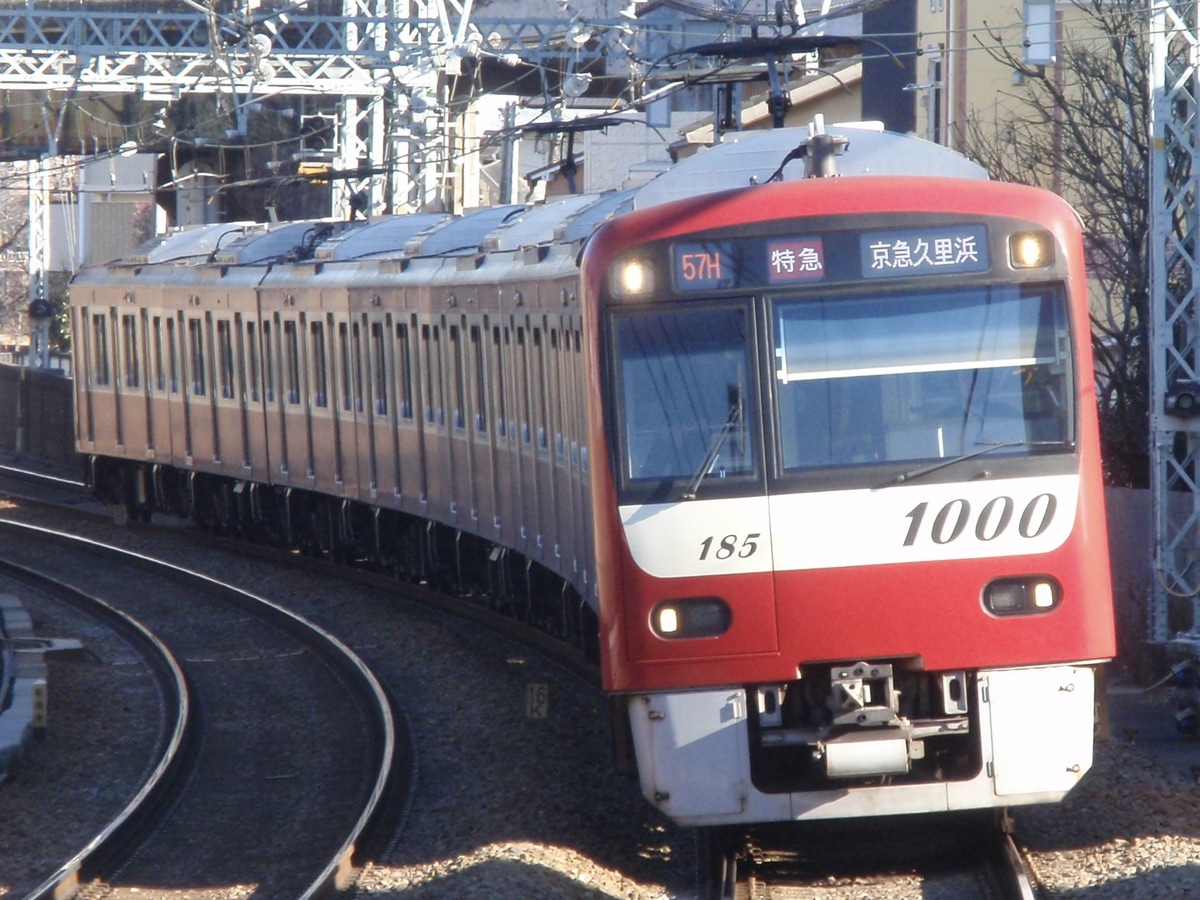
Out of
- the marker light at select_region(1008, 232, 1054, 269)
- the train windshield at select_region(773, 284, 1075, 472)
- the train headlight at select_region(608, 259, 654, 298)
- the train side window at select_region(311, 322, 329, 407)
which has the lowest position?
the train side window at select_region(311, 322, 329, 407)

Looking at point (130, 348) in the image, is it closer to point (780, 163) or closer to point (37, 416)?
point (37, 416)

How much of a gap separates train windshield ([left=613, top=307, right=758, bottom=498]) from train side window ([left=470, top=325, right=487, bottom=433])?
5.67 metres

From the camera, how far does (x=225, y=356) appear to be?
20422mm

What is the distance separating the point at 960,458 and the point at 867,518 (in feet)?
1.26

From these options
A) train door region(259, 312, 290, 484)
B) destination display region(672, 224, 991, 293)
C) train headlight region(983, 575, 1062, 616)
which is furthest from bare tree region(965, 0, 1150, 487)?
train headlight region(983, 575, 1062, 616)

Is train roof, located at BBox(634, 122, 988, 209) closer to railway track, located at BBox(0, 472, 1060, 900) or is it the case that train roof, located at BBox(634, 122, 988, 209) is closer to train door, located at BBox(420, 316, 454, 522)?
railway track, located at BBox(0, 472, 1060, 900)

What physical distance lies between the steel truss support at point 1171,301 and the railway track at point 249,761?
14.3 ft

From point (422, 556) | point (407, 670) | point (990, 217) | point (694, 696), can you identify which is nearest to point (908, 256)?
point (990, 217)

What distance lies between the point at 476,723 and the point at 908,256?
195 inches

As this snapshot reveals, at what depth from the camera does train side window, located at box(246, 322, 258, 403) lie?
1952 cm

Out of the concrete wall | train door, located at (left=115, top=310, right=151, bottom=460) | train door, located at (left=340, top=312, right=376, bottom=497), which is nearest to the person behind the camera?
train door, located at (left=340, top=312, right=376, bottom=497)

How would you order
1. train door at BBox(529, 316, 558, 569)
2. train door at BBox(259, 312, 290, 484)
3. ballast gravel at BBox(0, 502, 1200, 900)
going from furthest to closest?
train door at BBox(259, 312, 290, 484)
train door at BBox(529, 316, 558, 569)
ballast gravel at BBox(0, 502, 1200, 900)

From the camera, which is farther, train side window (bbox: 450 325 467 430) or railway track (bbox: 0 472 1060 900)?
train side window (bbox: 450 325 467 430)

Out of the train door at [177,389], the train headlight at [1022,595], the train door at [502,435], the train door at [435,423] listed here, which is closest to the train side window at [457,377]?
the train door at [435,423]
